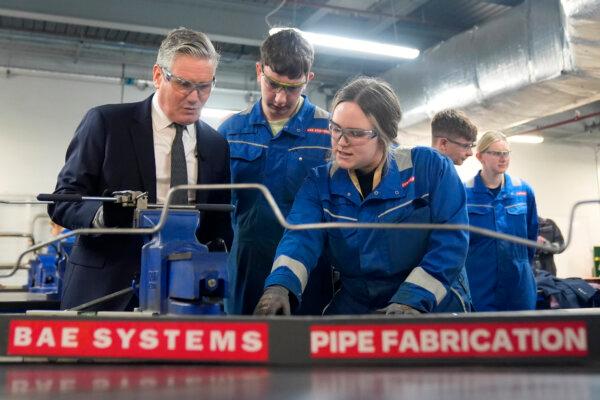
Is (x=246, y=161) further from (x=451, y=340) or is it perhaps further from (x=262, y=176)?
(x=451, y=340)

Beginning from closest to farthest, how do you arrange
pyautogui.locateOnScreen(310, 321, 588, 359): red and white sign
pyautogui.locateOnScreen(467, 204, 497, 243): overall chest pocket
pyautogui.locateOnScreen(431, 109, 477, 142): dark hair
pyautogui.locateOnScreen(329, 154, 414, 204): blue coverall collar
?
pyautogui.locateOnScreen(310, 321, 588, 359): red and white sign, pyautogui.locateOnScreen(329, 154, 414, 204): blue coverall collar, pyautogui.locateOnScreen(431, 109, 477, 142): dark hair, pyautogui.locateOnScreen(467, 204, 497, 243): overall chest pocket

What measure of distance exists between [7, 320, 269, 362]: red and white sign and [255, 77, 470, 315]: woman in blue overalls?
47 cm

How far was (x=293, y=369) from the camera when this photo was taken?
909mm

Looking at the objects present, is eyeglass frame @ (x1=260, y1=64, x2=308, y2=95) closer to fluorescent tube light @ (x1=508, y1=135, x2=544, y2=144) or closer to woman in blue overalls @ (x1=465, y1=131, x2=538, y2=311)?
woman in blue overalls @ (x1=465, y1=131, x2=538, y2=311)

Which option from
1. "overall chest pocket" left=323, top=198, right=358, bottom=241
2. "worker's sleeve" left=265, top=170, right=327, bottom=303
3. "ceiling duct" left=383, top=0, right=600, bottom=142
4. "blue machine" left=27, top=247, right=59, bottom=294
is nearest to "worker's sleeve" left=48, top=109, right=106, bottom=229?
"worker's sleeve" left=265, top=170, right=327, bottom=303

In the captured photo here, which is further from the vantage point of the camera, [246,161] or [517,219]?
[517,219]

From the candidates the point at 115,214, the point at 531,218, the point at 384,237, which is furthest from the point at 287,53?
the point at 531,218

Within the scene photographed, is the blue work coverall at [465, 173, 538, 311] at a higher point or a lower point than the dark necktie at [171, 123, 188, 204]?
lower

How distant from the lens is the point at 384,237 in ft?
4.80

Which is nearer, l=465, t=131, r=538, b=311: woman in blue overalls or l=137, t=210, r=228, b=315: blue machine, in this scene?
l=137, t=210, r=228, b=315: blue machine

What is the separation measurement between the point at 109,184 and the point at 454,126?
1.68 metres

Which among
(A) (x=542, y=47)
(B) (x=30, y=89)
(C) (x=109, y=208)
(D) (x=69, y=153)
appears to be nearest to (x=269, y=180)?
(D) (x=69, y=153)

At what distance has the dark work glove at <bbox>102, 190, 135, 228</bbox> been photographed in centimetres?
127

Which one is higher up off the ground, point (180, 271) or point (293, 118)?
point (293, 118)
